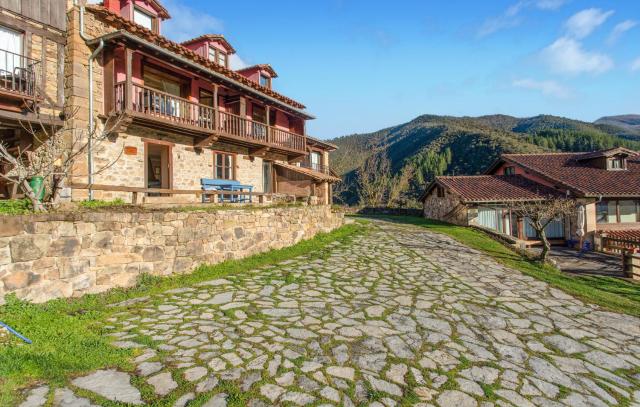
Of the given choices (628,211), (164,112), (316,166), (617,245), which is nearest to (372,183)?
(316,166)

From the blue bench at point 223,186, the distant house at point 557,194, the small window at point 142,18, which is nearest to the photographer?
the small window at point 142,18

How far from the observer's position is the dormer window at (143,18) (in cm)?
1202

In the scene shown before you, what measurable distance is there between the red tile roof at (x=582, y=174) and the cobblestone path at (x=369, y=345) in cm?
1800

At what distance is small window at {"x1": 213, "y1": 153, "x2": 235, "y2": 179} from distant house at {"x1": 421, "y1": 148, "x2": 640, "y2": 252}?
13.7 meters

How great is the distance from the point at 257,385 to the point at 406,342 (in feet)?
6.99

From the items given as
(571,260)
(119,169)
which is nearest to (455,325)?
(119,169)

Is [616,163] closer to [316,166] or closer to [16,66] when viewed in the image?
[316,166]

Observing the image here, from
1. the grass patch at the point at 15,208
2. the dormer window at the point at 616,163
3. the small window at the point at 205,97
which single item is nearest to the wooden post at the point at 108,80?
the small window at the point at 205,97

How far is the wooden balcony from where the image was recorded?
1004cm

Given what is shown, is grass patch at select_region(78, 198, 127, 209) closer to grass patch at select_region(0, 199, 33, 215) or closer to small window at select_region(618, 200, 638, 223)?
grass patch at select_region(0, 199, 33, 215)

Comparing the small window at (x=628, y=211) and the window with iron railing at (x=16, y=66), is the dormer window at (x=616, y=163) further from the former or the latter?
the window with iron railing at (x=16, y=66)

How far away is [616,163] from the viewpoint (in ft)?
78.6

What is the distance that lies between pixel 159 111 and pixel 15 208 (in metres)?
6.34

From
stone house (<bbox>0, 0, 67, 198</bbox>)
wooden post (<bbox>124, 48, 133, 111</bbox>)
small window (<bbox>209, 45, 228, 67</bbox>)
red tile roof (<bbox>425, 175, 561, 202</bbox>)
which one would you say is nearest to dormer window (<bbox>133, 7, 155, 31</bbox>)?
stone house (<bbox>0, 0, 67, 198</bbox>)
